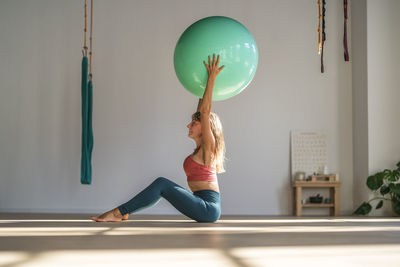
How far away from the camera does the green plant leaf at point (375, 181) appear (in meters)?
4.16

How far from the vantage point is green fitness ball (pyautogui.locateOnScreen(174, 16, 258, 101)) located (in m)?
2.55

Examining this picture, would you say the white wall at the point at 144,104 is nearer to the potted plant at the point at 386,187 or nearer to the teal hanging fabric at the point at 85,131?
the potted plant at the point at 386,187

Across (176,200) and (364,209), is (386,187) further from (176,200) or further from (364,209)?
(176,200)

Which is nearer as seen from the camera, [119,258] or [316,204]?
[119,258]

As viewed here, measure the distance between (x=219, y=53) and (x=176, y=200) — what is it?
91 cm

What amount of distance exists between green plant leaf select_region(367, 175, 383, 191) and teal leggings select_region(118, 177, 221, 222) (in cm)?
210

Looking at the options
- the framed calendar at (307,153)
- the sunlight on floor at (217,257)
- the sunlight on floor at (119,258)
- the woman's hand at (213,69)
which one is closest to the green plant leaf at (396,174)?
the framed calendar at (307,153)

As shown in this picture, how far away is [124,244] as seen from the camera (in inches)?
63.7

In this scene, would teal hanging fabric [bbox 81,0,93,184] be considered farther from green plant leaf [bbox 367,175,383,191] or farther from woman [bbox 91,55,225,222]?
green plant leaf [bbox 367,175,383,191]

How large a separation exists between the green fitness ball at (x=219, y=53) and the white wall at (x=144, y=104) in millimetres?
2058

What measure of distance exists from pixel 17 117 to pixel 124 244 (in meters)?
3.64

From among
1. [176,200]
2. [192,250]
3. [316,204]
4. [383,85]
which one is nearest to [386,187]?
[316,204]

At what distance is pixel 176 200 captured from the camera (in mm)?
2604

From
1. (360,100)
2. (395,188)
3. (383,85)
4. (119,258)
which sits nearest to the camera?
(119,258)
